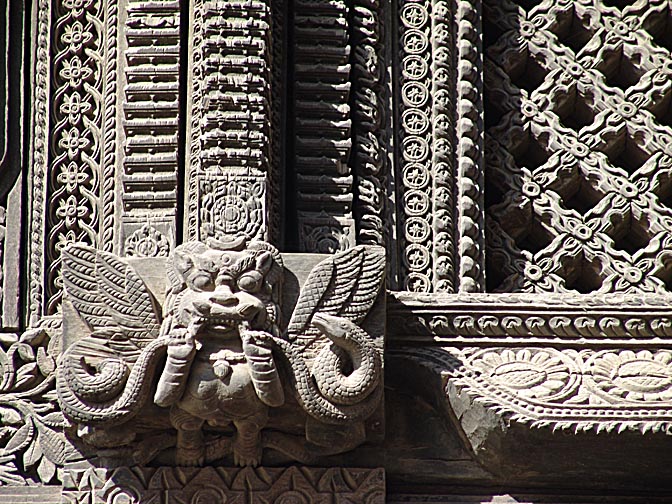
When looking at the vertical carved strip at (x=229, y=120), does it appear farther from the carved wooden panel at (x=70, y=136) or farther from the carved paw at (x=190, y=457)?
the carved paw at (x=190, y=457)

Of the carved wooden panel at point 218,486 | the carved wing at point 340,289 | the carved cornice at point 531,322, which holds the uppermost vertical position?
the carved wing at point 340,289

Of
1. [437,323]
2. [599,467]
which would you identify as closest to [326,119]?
[437,323]

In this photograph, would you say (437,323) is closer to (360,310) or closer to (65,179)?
(360,310)

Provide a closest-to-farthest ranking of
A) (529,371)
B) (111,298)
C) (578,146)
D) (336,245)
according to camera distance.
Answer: (111,298), (529,371), (336,245), (578,146)

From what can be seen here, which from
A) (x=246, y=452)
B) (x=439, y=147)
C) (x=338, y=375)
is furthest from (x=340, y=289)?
Result: (x=439, y=147)

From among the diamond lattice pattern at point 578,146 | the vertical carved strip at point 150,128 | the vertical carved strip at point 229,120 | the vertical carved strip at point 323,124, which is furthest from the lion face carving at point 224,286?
the diamond lattice pattern at point 578,146

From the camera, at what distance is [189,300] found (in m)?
4.87

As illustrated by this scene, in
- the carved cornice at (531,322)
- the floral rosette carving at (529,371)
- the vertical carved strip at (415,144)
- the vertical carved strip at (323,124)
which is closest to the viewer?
the floral rosette carving at (529,371)

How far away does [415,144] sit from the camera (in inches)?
219

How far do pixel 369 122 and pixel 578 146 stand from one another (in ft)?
2.42

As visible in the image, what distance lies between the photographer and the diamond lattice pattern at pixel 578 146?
18.1ft

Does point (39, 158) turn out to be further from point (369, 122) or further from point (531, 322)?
point (531, 322)

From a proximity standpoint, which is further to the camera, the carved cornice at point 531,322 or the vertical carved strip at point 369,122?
the vertical carved strip at point 369,122

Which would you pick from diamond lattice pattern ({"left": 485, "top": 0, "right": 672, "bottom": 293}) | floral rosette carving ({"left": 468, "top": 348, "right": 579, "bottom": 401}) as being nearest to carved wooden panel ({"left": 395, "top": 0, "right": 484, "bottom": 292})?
diamond lattice pattern ({"left": 485, "top": 0, "right": 672, "bottom": 293})
